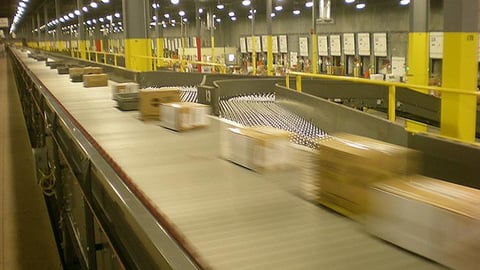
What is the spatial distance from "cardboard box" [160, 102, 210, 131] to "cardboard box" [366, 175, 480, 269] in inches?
91.0

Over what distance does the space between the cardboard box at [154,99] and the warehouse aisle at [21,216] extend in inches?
101

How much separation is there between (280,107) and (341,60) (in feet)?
52.4

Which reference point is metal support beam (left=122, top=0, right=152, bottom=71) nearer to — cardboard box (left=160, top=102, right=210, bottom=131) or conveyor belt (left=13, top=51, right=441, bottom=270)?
cardboard box (left=160, top=102, right=210, bottom=131)

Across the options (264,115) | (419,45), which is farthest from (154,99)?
(419,45)

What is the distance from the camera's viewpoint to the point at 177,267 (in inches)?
66.9

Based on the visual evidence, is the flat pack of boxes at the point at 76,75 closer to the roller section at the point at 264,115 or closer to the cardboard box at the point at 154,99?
the roller section at the point at 264,115

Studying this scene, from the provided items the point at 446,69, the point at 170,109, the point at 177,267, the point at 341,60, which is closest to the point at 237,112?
the point at 446,69

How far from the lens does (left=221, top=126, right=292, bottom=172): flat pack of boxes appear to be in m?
2.70

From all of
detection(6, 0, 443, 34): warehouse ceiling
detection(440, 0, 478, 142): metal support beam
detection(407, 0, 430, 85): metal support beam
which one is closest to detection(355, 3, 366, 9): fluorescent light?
detection(6, 0, 443, 34): warehouse ceiling

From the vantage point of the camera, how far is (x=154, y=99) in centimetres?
458

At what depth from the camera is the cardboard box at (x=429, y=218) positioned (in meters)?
1.54

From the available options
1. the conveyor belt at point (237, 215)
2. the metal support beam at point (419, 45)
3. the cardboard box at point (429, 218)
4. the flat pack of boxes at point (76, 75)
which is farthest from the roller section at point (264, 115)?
the cardboard box at point (429, 218)

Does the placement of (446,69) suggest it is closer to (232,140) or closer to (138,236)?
(232,140)

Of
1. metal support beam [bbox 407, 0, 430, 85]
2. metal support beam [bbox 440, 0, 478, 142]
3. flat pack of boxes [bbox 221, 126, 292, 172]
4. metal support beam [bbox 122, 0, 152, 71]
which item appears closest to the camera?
flat pack of boxes [bbox 221, 126, 292, 172]
